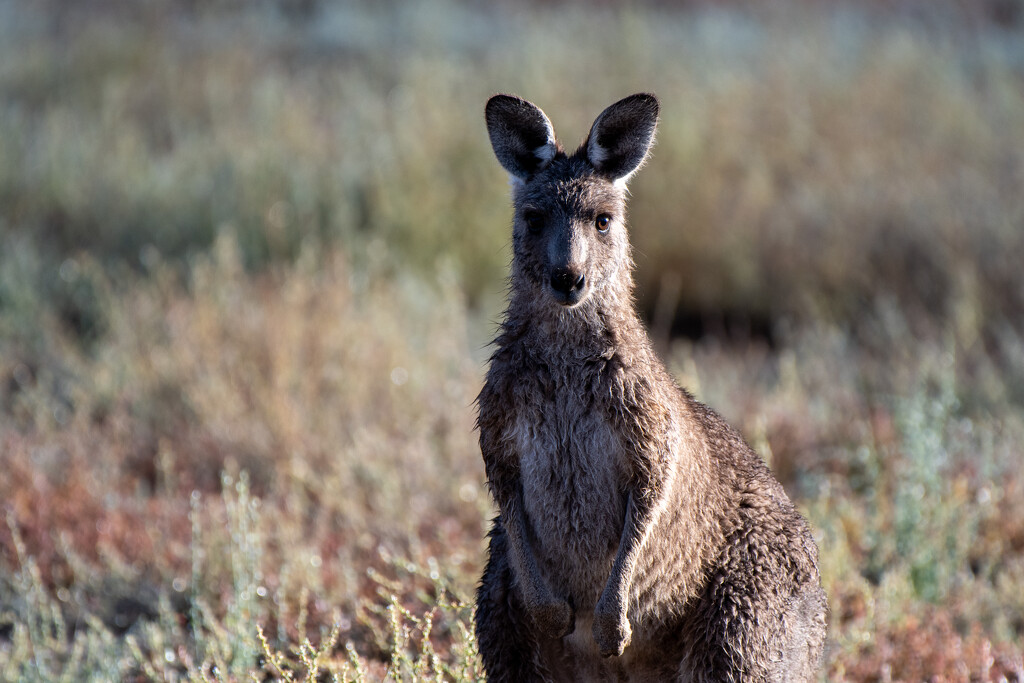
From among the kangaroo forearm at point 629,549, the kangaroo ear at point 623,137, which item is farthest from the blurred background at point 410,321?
the kangaroo ear at point 623,137

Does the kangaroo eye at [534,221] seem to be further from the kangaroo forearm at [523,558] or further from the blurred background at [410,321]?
the kangaroo forearm at [523,558]

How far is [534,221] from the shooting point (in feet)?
11.9

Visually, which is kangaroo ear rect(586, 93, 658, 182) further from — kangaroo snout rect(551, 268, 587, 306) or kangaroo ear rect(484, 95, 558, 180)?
kangaroo snout rect(551, 268, 587, 306)

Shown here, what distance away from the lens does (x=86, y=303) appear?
315 inches

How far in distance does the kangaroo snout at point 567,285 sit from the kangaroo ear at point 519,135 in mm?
579

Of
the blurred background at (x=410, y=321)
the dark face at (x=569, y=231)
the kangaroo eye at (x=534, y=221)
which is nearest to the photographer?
the dark face at (x=569, y=231)

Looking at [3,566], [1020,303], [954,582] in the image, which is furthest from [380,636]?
[1020,303]

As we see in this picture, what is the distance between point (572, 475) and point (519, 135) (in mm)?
1188

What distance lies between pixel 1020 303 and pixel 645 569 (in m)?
5.81

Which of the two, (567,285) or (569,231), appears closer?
(567,285)

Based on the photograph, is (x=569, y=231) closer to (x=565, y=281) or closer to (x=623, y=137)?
(x=565, y=281)

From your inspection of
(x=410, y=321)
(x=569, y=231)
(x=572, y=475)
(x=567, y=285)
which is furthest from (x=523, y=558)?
(x=410, y=321)

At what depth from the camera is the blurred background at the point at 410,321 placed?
4926mm

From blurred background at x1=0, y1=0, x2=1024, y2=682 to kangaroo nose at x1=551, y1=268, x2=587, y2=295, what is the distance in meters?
0.87
